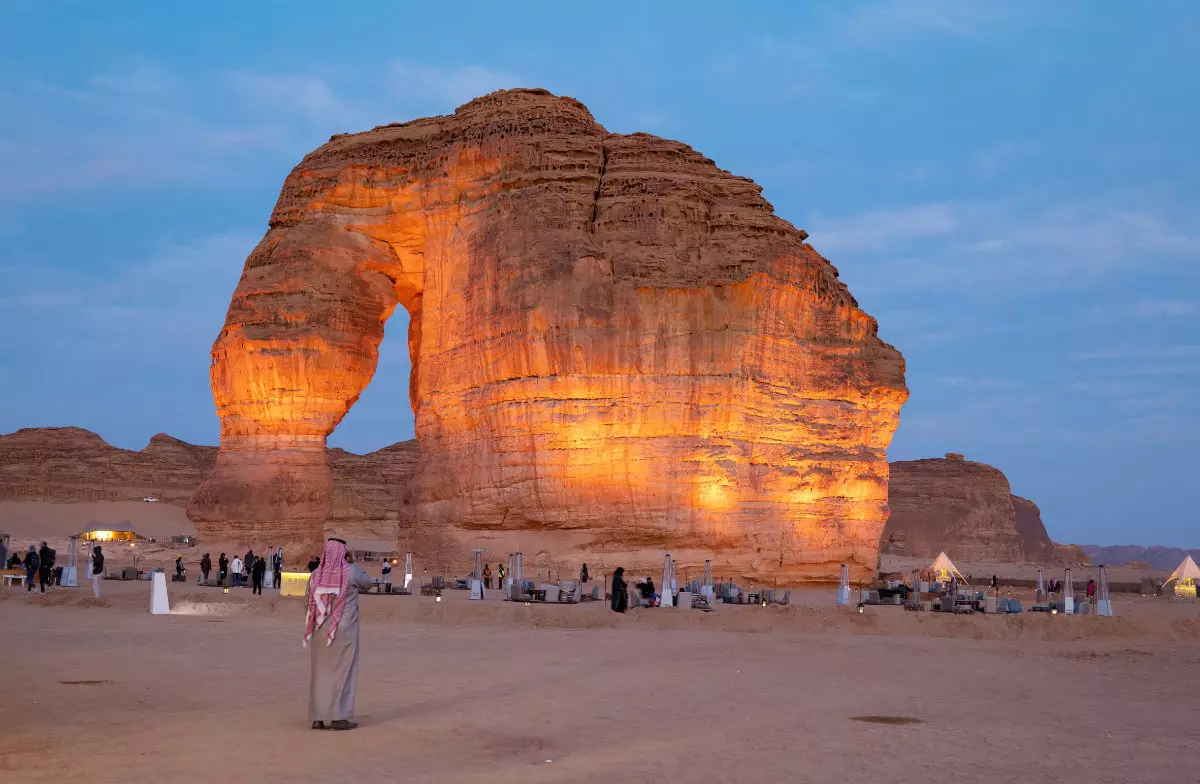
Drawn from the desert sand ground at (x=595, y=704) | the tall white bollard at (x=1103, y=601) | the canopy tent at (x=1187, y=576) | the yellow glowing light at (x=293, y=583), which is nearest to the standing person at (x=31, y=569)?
the yellow glowing light at (x=293, y=583)

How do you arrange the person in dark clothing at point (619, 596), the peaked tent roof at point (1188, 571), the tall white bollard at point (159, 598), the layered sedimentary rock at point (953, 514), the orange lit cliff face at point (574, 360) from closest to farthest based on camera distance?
1. the person in dark clothing at point (619, 596)
2. the tall white bollard at point (159, 598)
3. the orange lit cliff face at point (574, 360)
4. the peaked tent roof at point (1188, 571)
5. the layered sedimentary rock at point (953, 514)

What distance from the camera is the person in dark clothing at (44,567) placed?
29172mm

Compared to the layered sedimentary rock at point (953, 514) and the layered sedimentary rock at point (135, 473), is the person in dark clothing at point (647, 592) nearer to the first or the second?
the layered sedimentary rock at point (953, 514)

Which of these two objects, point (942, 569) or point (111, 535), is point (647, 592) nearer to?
point (942, 569)

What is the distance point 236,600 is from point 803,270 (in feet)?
70.9

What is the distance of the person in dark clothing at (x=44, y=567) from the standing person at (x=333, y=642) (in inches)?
874

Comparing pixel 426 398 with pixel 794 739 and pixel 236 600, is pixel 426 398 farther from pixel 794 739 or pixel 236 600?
pixel 794 739

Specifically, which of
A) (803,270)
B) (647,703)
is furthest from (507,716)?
(803,270)

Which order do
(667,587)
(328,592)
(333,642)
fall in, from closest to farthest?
1. (333,642)
2. (328,592)
3. (667,587)

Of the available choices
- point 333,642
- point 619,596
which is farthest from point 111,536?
point 333,642

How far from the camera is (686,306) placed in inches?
1420

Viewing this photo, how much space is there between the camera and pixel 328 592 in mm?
10469

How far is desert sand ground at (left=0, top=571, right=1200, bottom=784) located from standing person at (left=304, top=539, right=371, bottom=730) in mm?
323

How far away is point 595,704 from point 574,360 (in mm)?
24159
